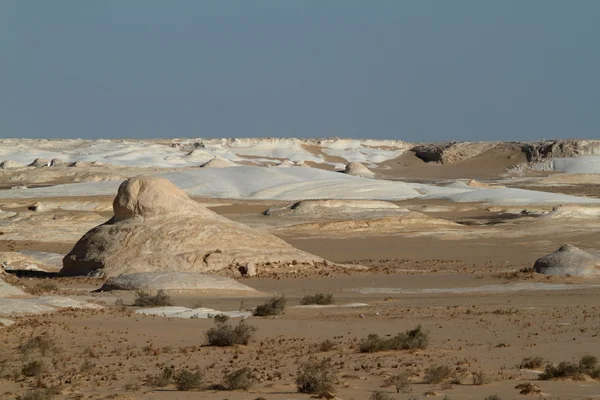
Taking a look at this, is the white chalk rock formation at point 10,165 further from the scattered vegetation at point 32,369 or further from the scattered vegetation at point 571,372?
the scattered vegetation at point 571,372

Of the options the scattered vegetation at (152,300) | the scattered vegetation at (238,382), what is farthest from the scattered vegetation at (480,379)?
the scattered vegetation at (152,300)

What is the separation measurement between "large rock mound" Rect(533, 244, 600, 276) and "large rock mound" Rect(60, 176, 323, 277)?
5.61 metres

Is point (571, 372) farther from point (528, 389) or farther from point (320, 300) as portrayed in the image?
point (320, 300)

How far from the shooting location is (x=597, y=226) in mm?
38938

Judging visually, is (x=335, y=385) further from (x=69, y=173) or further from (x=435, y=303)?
(x=69, y=173)

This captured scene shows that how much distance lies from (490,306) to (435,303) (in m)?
1.10

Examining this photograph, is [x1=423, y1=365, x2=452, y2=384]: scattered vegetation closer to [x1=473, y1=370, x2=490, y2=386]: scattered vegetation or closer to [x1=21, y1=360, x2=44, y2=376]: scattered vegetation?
[x1=473, y1=370, x2=490, y2=386]: scattered vegetation

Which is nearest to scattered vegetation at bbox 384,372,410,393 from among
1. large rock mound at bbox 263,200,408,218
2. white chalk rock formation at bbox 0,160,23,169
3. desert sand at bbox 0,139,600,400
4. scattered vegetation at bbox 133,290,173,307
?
desert sand at bbox 0,139,600,400

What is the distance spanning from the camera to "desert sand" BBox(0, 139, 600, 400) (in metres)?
11.0

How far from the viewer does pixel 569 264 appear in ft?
76.1

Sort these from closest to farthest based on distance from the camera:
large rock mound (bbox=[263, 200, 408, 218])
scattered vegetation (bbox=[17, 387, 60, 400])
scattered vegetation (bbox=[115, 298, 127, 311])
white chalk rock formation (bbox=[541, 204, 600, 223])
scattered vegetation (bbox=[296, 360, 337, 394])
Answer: scattered vegetation (bbox=[17, 387, 60, 400])
scattered vegetation (bbox=[296, 360, 337, 394])
scattered vegetation (bbox=[115, 298, 127, 311])
white chalk rock formation (bbox=[541, 204, 600, 223])
large rock mound (bbox=[263, 200, 408, 218])

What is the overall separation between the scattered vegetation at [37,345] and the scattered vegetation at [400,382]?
421 cm

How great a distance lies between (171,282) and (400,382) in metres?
10.9

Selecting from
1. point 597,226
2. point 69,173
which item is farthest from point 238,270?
point 69,173
